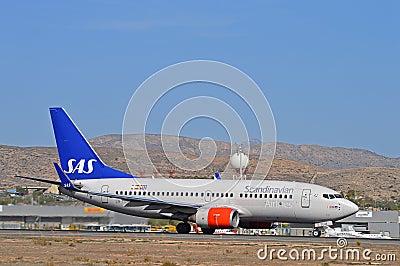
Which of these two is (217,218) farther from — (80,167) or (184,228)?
(80,167)

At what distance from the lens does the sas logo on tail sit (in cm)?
6588

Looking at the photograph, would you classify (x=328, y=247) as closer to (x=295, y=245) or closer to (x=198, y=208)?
(x=295, y=245)

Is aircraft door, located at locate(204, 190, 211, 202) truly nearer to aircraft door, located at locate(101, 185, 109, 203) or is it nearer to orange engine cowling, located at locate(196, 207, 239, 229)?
orange engine cowling, located at locate(196, 207, 239, 229)

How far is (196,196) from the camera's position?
2406 inches

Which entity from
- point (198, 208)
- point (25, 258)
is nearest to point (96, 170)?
point (198, 208)

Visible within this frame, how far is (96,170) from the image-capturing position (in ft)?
215

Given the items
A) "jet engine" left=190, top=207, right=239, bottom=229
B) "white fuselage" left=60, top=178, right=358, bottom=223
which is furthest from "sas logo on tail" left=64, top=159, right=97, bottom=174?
"jet engine" left=190, top=207, right=239, bottom=229

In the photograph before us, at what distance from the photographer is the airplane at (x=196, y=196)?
2311 inches

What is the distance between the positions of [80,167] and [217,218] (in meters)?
13.3

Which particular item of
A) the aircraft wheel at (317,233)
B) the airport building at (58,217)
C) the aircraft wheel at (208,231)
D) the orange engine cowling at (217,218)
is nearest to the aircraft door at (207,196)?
the orange engine cowling at (217,218)

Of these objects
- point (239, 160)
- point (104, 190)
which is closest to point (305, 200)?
point (104, 190)

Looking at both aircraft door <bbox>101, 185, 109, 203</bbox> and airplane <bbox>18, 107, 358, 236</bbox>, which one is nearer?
airplane <bbox>18, 107, 358, 236</bbox>

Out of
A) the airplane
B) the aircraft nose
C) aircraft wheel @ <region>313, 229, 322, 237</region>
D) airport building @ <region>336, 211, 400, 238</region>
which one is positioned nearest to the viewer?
the aircraft nose

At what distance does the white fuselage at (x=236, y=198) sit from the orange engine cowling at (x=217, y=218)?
1630 millimetres
